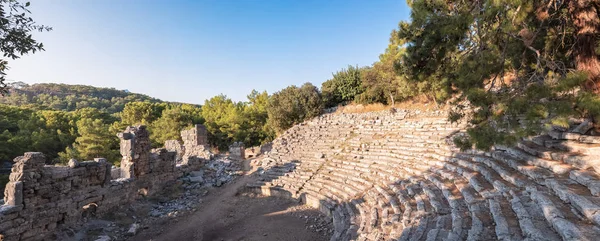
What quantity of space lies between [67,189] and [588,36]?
1374 centimetres

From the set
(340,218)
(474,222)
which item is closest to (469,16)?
(474,222)

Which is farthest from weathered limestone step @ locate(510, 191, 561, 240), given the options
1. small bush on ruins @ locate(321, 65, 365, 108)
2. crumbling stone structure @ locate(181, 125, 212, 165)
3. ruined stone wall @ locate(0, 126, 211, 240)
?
small bush on ruins @ locate(321, 65, 365, 108)

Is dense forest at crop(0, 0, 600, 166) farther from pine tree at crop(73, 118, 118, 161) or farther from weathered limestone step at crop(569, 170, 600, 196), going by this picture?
pine tree at crop(73, 118, 118, 161)

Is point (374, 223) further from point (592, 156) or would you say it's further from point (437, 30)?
point (437, 30)

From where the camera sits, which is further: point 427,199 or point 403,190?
point 403,190

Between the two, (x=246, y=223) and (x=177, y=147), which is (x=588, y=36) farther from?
(x=177, y=147)

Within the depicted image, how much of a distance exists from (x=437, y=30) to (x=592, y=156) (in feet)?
11.1

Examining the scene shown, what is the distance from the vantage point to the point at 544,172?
5086 millimetres

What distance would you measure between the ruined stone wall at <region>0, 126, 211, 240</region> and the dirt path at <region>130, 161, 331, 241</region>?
235cm

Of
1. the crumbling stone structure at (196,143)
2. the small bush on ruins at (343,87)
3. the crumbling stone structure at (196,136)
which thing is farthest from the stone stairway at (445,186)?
the small bush on ruins at (343,87)

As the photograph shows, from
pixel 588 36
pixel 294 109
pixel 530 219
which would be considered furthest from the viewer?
pixel 294 109

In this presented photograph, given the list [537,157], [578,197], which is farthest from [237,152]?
[578,197]

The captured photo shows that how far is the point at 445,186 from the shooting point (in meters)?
6.81

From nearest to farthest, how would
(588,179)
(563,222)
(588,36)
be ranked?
(563,222) < (588,179) < (588,36)
